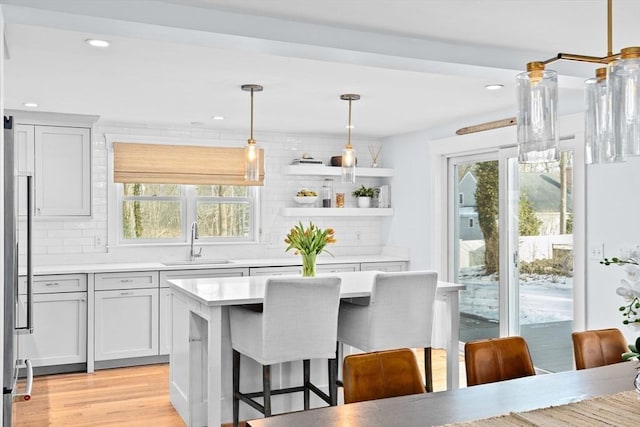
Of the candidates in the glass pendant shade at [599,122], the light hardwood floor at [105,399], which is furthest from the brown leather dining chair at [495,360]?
the light hardwood floor at [105,399]

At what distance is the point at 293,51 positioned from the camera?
3062mm

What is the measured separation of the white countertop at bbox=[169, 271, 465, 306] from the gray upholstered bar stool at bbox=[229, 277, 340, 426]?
0.12 meters

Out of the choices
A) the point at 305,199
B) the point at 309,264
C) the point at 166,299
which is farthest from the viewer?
the point at 305,199

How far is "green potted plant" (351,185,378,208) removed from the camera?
6.92 m

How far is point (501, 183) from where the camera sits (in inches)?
214

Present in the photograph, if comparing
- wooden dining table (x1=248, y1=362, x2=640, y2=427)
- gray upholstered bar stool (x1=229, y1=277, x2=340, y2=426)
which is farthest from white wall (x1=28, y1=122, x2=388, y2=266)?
wooden dining table (x1=248, y1=362, x2=640, y2=427)

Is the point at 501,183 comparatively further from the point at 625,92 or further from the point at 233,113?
the point at 625,92

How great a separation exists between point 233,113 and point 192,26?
2671mm

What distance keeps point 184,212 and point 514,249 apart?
3.31 metres

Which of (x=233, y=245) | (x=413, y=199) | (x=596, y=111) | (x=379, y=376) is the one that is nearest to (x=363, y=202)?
(x=413, y=199)

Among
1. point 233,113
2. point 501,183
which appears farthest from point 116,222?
point 501,183

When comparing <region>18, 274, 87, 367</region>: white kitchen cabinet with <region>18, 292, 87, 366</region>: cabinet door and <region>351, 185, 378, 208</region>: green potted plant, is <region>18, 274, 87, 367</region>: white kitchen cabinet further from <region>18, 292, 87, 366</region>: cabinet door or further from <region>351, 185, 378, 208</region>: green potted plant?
<region>351, 185, 378, 208</region>: green potted plant

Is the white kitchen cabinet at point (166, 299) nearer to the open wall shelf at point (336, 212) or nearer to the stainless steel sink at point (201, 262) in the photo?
the stainless steel sink at point (201, 262)

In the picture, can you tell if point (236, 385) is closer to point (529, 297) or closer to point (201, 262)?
point (201, 262)
